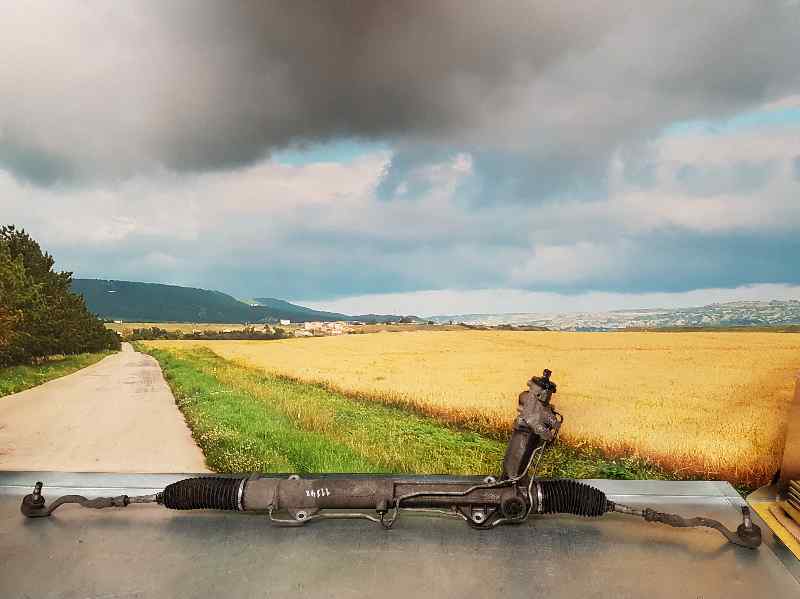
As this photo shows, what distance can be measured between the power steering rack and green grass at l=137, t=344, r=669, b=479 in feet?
1.54

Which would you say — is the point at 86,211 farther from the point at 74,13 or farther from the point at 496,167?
the point at 496,167

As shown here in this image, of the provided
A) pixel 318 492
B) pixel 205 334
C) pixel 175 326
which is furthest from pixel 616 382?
pixel 175 326

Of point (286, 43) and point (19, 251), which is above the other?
point (286, 43)

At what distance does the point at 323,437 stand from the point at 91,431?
2.68 ft

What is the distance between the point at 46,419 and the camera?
1963mm

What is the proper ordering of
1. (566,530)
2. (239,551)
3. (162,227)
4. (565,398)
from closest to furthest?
1. (239,551)
2. (566,530)
3. (565,398)
4. (162,227)

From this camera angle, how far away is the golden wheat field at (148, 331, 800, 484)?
1.94 meters

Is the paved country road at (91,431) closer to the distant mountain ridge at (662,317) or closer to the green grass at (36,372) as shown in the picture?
the green grass at (36,372)

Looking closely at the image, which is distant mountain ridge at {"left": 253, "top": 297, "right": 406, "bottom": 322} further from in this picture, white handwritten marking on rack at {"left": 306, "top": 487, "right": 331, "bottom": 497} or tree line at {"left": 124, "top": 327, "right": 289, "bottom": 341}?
white handwritten marking on rack at {"left": 306, "top": 487, "right": 331, "bottom": 497}

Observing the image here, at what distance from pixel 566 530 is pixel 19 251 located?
2.05 meters

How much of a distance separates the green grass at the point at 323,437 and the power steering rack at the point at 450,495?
1.54 feet

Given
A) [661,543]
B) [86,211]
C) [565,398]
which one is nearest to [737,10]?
[565,398]

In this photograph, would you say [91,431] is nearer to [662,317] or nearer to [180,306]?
[180,306]

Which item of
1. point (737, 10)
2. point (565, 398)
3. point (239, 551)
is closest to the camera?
point (239, 551)
